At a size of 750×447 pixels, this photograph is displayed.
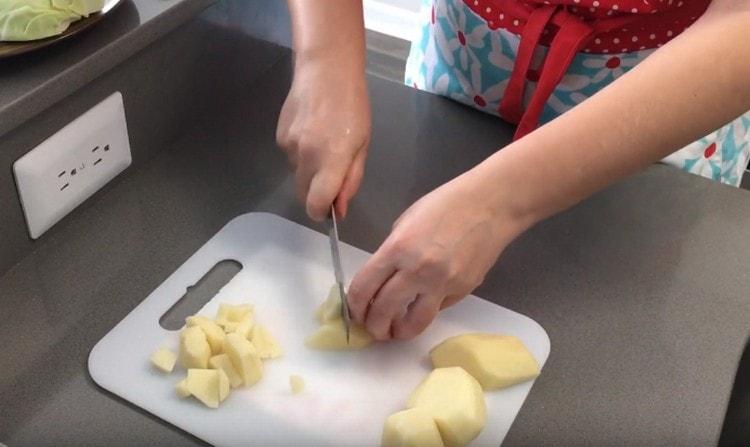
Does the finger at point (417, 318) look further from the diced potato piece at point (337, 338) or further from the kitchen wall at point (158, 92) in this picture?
the kitchen wall at point (158, 92)

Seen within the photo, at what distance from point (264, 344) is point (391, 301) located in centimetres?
10

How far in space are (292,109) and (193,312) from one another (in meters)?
0.20

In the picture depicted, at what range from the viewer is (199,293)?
0.74m

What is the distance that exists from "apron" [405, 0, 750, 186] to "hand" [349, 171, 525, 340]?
0.79 feet

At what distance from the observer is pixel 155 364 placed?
658mm

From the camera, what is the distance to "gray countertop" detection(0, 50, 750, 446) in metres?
0.64

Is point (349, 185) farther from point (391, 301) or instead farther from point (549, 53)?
point (549, 53)

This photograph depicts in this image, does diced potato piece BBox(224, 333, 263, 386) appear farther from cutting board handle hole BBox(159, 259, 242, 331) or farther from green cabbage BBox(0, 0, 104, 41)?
green cabbage BBox(0, 0, 104, 41)

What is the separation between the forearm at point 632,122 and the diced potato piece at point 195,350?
0.24 m

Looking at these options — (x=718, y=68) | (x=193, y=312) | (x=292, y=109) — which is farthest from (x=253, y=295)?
(x=718, y=68)

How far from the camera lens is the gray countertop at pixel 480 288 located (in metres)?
0.64

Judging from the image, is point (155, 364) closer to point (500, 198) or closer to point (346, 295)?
point (346, 295)

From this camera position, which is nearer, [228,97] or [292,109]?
[292,109]

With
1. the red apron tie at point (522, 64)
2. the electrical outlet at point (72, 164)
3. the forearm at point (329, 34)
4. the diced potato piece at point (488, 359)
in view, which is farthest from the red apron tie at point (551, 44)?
the electrical outlet at point (72, 164)
